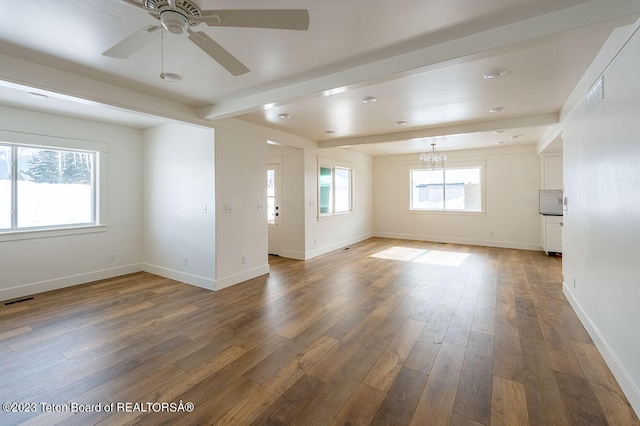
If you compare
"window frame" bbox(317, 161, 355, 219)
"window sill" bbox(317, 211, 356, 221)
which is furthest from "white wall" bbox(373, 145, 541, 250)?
"window sill" bbox(317, 211, 356, 221)

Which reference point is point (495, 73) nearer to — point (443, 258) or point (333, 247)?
point (443, 258)

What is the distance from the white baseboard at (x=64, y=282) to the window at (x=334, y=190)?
4015 mm

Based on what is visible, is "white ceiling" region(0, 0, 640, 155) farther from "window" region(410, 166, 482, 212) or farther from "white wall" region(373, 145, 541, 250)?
"window" region(410, 166, 482, 212)

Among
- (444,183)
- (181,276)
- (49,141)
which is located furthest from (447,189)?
(49,141)

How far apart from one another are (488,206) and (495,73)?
5625 mm

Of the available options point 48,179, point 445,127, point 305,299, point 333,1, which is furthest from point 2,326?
point 445,127

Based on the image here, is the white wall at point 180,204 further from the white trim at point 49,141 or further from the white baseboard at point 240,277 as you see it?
the white trim at point 49,141

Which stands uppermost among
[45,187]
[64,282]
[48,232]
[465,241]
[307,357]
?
[45,187]

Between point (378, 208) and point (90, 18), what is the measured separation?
8220mm

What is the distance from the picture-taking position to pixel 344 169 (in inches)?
311

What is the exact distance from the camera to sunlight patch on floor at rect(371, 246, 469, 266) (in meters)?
6.02

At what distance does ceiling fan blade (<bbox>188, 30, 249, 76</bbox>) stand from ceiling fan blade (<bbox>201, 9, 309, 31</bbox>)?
0.12m

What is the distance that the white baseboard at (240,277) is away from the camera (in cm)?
441

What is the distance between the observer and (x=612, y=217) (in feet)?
7.55
